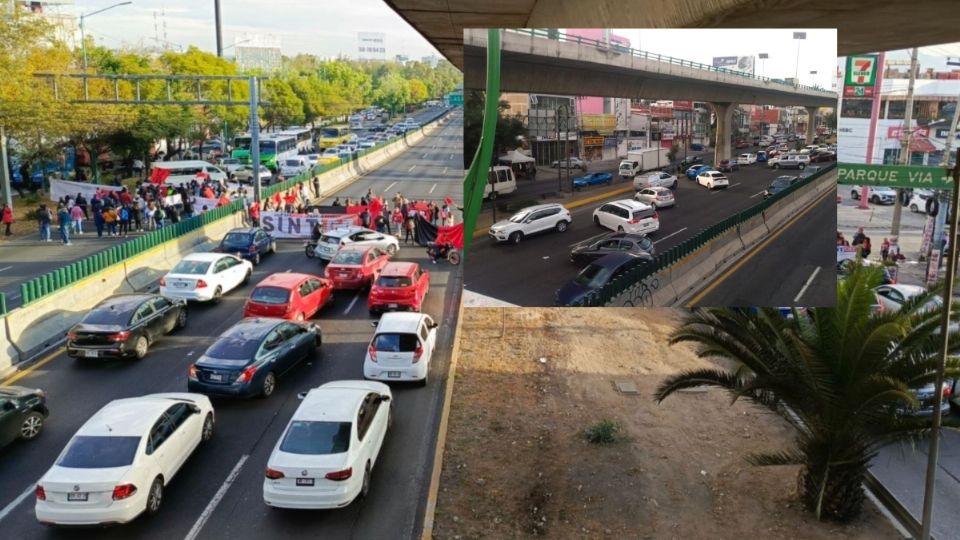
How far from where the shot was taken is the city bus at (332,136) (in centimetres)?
6522

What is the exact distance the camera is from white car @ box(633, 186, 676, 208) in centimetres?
1027

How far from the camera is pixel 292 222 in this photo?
26.5 meters

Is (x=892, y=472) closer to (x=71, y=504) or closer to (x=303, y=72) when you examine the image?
(x=71, y=504)

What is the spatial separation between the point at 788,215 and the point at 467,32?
193 inches

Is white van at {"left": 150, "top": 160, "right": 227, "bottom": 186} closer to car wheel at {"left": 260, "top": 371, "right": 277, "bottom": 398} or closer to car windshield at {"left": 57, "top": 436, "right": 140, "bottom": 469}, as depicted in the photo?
car wheel at {"left": 260, "top": 371, "right": 277, "bottom": 398}

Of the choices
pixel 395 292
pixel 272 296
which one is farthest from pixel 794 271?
pixel 272 296

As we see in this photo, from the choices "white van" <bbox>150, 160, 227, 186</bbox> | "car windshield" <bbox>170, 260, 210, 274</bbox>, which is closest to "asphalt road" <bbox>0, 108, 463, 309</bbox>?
"car windshield" <bbox>170, 260, 210, 274</bbox>

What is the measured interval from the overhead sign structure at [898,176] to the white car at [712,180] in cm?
1352

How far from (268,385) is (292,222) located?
12.6 m

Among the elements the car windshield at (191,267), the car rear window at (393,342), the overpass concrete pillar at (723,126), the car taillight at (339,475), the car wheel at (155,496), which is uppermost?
the overpass concrete pillar at (723,126)

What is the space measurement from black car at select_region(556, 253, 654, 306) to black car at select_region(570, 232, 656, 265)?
72 millimetres

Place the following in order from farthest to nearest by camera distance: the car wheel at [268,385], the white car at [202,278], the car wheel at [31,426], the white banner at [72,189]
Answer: the white banner at [72,189], the white car at [202,278], the car wheel at [268,385], the car wheel at [31,426]

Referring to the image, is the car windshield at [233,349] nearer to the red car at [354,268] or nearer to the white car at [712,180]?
the red car at [354,268]

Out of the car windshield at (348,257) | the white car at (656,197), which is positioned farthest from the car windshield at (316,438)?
the car windshield at (348,257)
